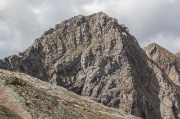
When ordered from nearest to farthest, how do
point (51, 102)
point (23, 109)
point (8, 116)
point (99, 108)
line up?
point (8, 116)
point (23, 109)
point (51, 102)
point (99, 108)

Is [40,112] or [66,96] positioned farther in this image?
[66,96]

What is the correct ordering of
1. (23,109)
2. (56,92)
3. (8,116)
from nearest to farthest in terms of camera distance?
(8,116)
(23,109)
(56,92)

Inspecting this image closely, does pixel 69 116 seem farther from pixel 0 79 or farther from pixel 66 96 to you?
pixel 66 96

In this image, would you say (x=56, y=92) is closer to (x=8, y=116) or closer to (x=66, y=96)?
(x=66, y=96)

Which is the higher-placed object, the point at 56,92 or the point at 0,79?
the point at 56,92

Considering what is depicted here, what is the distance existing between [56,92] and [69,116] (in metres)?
67.9

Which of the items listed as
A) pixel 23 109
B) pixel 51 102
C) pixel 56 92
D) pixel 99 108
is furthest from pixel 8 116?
pixel 99 108

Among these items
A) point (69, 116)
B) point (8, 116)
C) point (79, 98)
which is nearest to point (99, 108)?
point (79, 98)

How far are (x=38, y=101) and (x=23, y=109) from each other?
162 cm

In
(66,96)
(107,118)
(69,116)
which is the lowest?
(69,116)

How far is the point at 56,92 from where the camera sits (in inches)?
3728

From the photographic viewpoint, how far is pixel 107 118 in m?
85.4

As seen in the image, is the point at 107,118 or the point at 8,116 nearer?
the point at 8,116

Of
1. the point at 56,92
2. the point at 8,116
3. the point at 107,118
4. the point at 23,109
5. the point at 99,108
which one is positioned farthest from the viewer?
the point at 99,108
